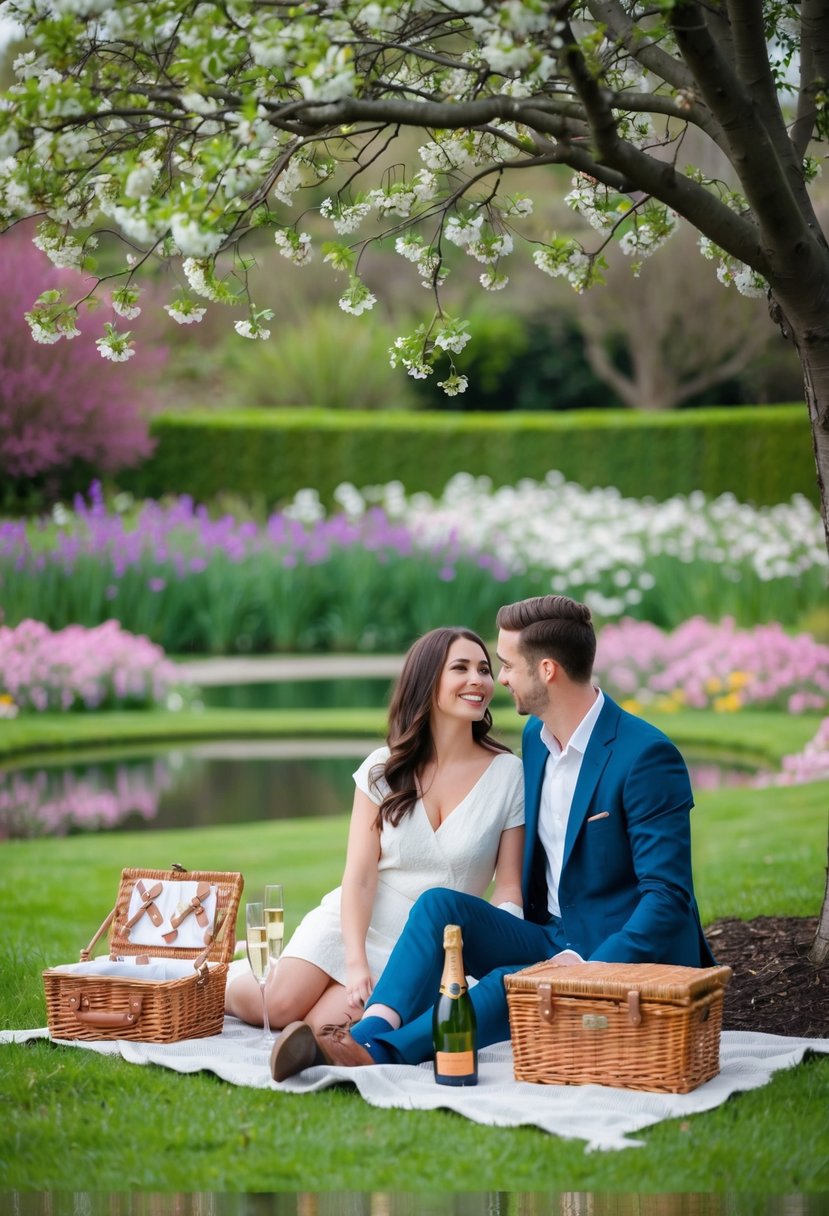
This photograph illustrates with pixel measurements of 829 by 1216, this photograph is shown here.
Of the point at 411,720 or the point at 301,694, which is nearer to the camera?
the point at 411,720

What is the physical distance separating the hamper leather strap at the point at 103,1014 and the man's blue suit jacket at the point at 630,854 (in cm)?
109

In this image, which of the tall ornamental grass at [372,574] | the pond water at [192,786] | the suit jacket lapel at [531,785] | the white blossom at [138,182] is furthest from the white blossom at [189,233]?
the tall ornamental grass at [372,574]

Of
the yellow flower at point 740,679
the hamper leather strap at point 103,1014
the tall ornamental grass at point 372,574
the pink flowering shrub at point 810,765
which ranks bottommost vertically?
the hamper leather strap at point 103,1014

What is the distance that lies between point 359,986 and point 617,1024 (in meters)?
0.74

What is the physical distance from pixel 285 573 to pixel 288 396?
838cm

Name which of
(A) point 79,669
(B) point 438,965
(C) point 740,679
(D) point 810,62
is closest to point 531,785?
(B) point 438,965

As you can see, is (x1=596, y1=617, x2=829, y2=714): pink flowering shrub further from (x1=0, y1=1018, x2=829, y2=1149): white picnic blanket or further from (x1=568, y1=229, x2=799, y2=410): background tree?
(x1=568, y1=229, x2=799, y2=410): background tree

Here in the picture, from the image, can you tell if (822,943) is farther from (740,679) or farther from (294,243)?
(740,679)

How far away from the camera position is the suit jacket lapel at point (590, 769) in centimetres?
377

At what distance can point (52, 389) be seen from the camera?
13641 mm

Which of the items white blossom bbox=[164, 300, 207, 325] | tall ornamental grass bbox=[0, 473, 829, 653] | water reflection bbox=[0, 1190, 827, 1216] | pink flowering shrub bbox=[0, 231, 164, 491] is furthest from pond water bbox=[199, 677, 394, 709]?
water reflection bbox=[0, 1190, 827, 1216]

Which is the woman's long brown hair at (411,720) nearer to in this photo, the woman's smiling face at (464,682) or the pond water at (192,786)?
the woman's smiling face at (464,682)

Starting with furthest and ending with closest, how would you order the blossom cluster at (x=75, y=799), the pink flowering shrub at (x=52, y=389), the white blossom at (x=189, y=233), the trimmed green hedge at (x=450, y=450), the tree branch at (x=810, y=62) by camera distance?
the trimmed green hedge at (x=450, y=450) → the pink flowering shrub at (x=52, y=389) → the blossom cluster at (x=75, y=799) → the tree branch at (x=810, y=62) → the white blossom at (x=189, y=233)

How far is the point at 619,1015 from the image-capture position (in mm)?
3381
